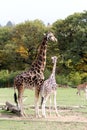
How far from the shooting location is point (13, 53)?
37.5 meters

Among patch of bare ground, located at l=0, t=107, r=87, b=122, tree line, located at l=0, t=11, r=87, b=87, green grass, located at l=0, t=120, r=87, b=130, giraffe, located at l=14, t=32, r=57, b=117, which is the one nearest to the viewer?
green grass, located at l=0, t=120, r=87, b=130

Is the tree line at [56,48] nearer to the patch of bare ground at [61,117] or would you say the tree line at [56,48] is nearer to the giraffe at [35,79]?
the patch of bare ground at [61,117]

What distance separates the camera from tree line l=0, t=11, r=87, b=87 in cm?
3256

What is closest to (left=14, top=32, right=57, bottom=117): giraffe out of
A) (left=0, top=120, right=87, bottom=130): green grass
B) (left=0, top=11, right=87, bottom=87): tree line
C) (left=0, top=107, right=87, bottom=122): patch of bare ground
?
(left=0, top=107, right=87, bottom=122): patch of bare ground

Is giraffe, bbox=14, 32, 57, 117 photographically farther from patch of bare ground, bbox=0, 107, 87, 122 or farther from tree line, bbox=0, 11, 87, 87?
tree line, bbox=0, 11, 87, 87

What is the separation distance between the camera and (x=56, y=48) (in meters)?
35.1

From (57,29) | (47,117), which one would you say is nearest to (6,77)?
(57,29)

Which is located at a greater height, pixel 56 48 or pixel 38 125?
pixel 56 48

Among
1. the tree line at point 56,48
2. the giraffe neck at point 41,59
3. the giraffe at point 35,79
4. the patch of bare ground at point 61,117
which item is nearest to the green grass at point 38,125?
the patch of bare ground at point 61,117

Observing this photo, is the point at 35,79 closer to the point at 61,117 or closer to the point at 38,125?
→ the point at 61,117

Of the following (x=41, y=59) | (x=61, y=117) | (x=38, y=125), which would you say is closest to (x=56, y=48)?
(x=41, y=59)

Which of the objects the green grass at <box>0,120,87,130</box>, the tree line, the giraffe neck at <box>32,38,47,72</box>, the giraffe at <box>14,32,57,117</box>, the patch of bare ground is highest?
the tree line

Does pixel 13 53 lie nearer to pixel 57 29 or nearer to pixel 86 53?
pixel 57 29

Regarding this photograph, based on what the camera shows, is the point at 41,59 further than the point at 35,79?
Yes
